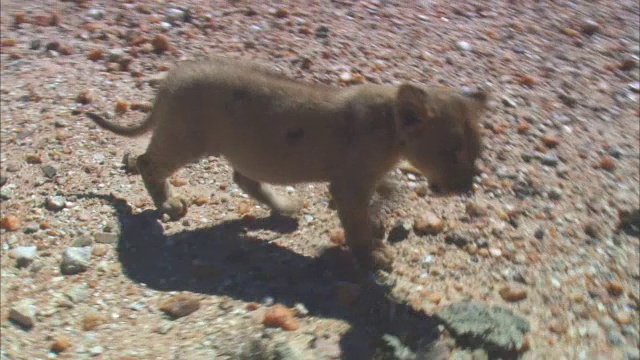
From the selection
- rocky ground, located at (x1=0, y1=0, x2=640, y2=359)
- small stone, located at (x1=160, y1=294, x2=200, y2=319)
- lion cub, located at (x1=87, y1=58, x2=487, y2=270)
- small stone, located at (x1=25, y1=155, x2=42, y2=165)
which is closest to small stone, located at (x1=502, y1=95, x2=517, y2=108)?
rocky ground, located at (x1=0, y1=0, x2=640, y2=359)

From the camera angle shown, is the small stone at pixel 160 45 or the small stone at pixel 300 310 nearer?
the small stone at pixel 300 310

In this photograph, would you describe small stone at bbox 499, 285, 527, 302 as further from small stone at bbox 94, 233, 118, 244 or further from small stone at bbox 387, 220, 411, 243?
small stone at bbox 94, 233, 118, 244

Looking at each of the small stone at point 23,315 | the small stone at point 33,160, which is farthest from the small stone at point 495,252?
the small stone at point 33,160

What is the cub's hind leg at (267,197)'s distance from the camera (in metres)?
6.24

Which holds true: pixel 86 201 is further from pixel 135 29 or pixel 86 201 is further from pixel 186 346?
pixel 135 29

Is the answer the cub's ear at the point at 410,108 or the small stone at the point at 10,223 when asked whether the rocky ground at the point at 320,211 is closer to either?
the small stone at the point at 10,223

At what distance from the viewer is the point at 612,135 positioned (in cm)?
726

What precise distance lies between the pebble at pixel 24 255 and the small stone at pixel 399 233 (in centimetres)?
245

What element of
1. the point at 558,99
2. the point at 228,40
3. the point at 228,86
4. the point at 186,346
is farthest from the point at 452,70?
the point at 186,346

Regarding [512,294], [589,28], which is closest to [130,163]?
[512,294]

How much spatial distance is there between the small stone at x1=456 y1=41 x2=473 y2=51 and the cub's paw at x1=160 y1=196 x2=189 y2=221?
350 centimetres

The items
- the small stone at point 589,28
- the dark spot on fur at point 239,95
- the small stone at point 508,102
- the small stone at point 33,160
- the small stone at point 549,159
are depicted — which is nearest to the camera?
the dark spot on fur at point 239,95

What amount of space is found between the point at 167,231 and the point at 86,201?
68 cm

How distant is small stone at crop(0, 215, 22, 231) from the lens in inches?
235
